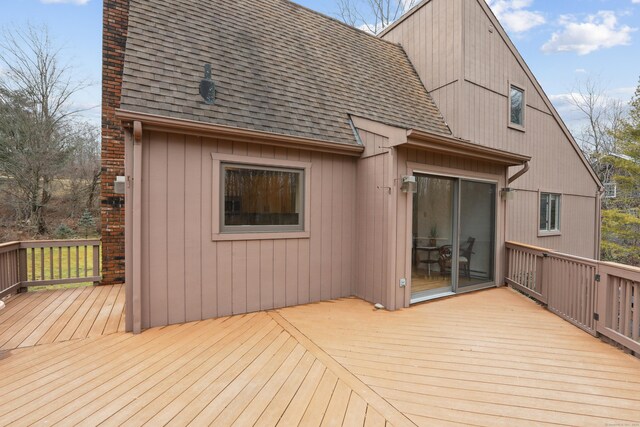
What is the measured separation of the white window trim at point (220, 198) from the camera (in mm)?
3967

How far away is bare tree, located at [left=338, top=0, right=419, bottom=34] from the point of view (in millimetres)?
14227

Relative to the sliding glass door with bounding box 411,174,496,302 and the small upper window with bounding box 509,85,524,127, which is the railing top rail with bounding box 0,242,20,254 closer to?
the sliding glass door with bounding box 411,174,496,302

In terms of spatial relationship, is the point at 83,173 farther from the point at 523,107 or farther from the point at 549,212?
the point at 549,212

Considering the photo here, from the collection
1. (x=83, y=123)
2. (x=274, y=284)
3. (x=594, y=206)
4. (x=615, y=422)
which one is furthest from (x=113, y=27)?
(x=594, y=206)

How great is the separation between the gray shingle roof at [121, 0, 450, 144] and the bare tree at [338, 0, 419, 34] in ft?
27.4

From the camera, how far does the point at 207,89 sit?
4184 mm

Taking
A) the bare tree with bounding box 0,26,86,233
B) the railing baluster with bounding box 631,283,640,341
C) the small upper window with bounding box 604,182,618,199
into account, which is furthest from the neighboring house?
the small upper window with bounding box 604,182,618,199

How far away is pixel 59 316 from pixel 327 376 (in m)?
3.81

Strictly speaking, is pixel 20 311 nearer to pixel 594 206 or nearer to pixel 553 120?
pixel 553 120

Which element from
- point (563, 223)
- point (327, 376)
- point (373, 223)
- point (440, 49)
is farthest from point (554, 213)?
point (327, 376)

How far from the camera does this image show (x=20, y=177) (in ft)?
36.5

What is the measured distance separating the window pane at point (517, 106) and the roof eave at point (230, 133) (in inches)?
216

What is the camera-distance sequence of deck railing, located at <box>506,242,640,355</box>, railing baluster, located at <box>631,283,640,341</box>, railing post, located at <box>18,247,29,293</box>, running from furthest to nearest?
1. railing post, located at <box>18,247,29,293</box>
2. deck railing, located at <box>506,242,640,355</box>
3. railing baluster, located at <box>631,283,640,341</box>

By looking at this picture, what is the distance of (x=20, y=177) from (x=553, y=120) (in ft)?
58.6
